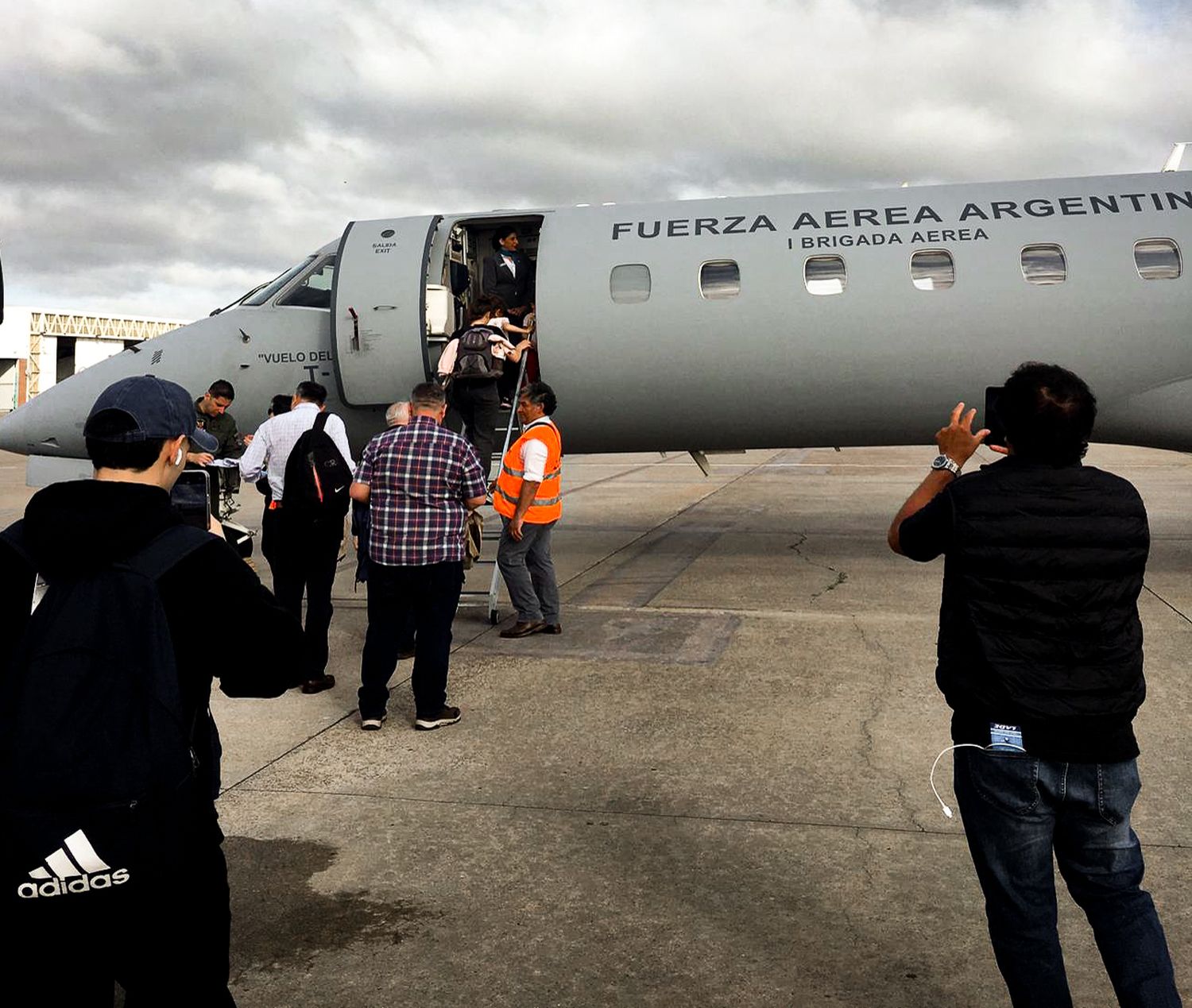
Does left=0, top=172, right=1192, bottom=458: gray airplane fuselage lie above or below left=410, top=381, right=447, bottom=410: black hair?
above

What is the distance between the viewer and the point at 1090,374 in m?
9.92

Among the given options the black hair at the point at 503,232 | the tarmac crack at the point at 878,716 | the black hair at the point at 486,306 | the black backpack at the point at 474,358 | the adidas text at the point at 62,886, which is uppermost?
the black hair at the point at 503,232

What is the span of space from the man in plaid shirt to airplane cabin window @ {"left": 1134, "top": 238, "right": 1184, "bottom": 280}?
720 cm

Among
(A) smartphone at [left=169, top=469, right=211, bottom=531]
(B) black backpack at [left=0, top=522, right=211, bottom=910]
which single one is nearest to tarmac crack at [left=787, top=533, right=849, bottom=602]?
(A) smartphone at [left=169, top=469, right=211, bottom=531]

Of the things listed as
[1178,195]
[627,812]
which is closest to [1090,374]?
[1178,195]

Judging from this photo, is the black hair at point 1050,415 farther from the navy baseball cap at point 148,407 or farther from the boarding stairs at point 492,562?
the boarding stairs at point 492,562

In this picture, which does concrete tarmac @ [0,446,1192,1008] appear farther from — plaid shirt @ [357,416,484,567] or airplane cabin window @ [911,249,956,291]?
airplane cabin window @ [911,249,956,291]

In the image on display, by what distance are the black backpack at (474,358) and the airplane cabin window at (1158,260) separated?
5997 mm

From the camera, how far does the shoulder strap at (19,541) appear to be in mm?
2102

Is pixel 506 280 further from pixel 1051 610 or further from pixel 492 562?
pixel 1051 610

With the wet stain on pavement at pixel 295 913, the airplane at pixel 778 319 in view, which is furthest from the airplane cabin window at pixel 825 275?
the wet stain on pavement at pixel 295 913

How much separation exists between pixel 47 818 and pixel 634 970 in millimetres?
1962

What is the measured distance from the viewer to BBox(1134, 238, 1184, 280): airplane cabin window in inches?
383

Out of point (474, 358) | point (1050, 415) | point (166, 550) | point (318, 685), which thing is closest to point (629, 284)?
point (474, 358)
